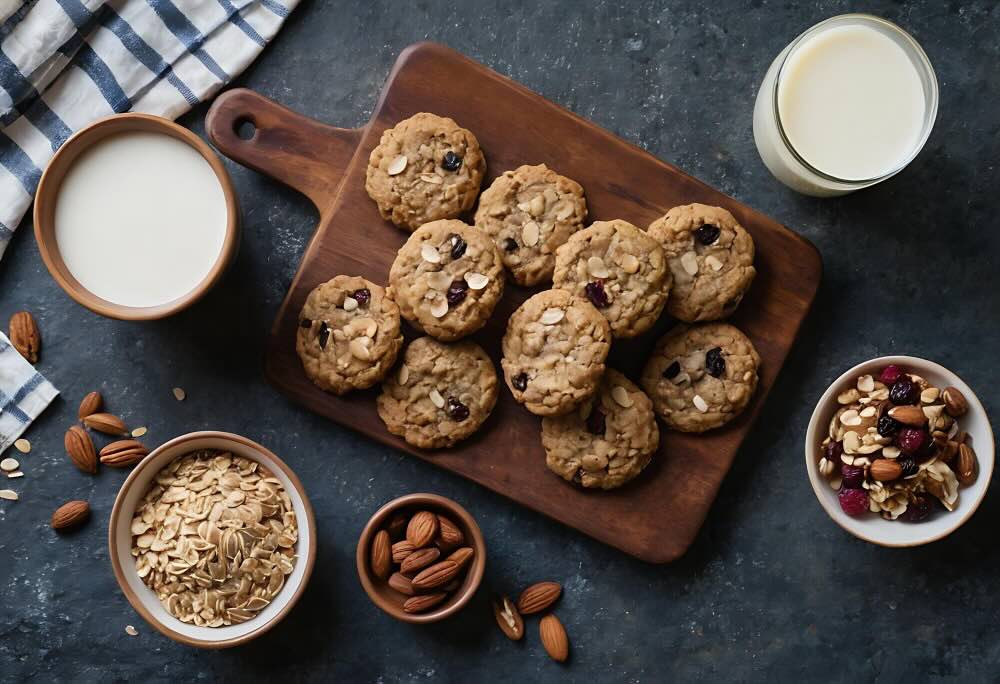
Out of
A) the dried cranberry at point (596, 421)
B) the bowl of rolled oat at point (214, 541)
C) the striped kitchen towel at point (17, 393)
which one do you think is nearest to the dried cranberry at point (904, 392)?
the dried cranberry at point (596, 421)

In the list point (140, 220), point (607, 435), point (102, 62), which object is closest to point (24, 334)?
point (140, 220)

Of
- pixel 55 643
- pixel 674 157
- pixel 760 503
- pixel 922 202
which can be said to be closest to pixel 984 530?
pixel 760 503

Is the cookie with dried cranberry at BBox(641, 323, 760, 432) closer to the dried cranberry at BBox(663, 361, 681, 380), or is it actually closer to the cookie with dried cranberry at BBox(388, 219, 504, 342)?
the dried cranberry at BBox(663, 361, 681, 380)

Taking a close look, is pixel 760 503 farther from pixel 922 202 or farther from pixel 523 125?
pixel 523 125

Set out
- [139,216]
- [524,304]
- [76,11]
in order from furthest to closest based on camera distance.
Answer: [76,11]
[524,304]
[139,216]

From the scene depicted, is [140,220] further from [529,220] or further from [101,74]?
[529,220]

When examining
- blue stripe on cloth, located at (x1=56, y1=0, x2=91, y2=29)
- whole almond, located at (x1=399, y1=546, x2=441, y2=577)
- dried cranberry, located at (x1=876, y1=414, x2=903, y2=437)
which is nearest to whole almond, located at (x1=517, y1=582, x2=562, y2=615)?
whole almond, located at (x1=399, y1=546, x2=441, y2=577)

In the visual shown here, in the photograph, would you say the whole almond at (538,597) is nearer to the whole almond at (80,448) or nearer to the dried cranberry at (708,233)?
the dried cranberry at (708,233)

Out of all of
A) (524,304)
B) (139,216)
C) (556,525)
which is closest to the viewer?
(139,216)
